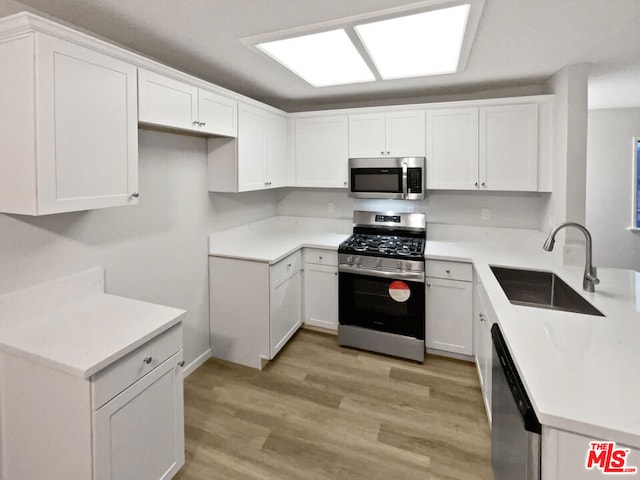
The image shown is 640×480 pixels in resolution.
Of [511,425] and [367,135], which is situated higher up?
[367,135]

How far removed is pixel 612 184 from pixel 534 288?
9.65ft

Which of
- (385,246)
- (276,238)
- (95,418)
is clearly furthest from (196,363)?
(385,246)

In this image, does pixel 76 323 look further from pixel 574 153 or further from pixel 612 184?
pixel 612 184

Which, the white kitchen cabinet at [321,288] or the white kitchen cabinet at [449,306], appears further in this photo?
the white kitchen cabinet at [321,288]

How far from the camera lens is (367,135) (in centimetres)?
328

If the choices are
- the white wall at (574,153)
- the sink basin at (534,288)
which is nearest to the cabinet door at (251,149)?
the sink basin at (534,288)

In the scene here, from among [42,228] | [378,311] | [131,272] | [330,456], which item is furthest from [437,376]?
[42,228]

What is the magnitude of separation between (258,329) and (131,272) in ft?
3.47

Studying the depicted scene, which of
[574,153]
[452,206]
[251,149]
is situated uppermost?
[251,149]

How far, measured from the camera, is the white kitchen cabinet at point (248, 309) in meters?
2.72

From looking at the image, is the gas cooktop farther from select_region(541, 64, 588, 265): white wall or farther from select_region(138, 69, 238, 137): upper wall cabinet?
select_region(138, 69, 238, 137): upper wall cabinet

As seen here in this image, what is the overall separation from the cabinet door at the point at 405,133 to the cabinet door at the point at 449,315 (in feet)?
4.02

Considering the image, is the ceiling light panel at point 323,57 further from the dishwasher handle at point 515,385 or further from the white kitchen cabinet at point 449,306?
the dishwasher handle at point 515,385

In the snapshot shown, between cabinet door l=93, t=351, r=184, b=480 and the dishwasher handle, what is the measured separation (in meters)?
1.49
